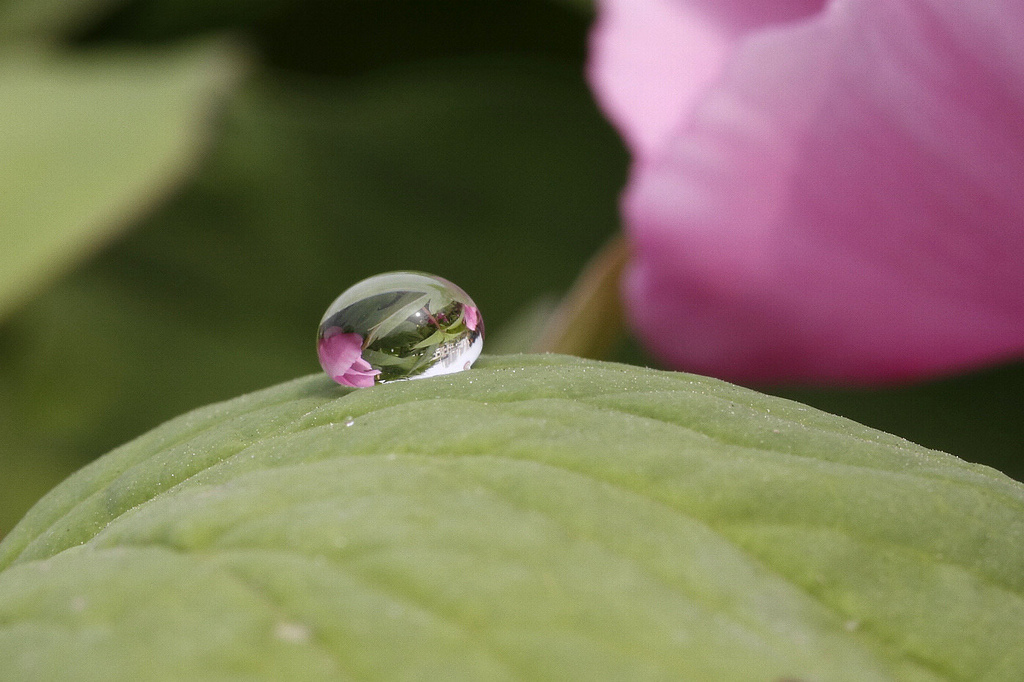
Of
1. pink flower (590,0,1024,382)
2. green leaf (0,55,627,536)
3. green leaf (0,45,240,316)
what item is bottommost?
green leaf (0,55,627,536)

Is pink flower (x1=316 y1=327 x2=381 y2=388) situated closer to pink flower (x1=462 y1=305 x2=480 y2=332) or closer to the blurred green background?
pink flower (x1=462 y1=305 x2=480 y2=332)

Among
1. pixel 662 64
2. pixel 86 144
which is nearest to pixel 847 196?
pixel 662 64

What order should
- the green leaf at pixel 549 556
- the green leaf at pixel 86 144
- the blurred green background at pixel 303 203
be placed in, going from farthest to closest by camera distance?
the blurred green background at pixel 303 203 → the green leaf at pixel 86 144 → the green leaf at pixel 549 556

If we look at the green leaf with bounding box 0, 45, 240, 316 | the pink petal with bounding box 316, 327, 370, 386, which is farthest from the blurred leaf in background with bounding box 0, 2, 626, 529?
the pink petal with bounding box 316, 327, 370, 386

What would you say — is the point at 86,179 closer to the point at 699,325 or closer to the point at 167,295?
the point at 167,295

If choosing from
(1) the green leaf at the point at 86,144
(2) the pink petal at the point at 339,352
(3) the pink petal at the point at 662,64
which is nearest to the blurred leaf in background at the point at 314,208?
(1) the green leaf at the point at 86,144

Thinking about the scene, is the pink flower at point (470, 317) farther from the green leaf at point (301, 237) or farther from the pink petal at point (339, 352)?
the green leaf at point (301, 237)
